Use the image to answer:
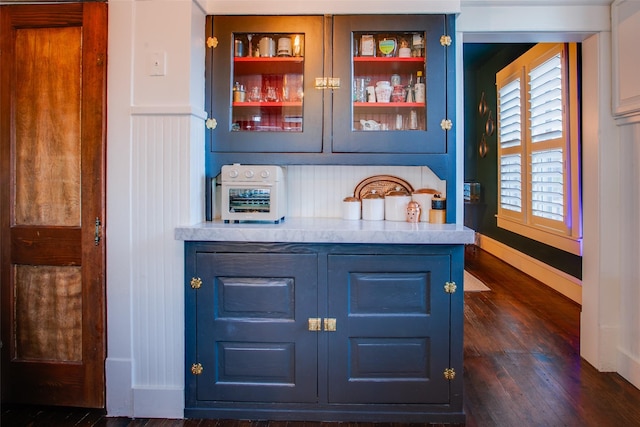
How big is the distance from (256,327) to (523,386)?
1.57m

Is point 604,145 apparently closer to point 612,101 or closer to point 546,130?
point 612,101

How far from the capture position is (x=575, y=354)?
9.71 ft

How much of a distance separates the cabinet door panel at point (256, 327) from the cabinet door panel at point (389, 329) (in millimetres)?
133

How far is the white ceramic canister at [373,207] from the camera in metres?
2.44

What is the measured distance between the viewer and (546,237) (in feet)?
15.2

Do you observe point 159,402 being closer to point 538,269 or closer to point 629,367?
point 629,367

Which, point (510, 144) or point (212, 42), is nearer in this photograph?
point (212, 42)

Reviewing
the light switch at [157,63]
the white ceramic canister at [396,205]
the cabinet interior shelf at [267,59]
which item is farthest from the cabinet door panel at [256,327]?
the cabinet interior shelf at [267,59]

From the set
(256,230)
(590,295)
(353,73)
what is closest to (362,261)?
(256,230)

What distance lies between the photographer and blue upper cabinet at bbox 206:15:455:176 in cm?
231

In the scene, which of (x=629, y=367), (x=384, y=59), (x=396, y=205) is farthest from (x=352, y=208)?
(x=629, y=367)

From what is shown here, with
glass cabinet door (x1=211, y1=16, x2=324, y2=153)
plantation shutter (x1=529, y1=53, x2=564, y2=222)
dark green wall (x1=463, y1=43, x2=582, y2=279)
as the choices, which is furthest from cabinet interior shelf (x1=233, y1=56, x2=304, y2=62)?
dark green wall (x1=463, y1=43, x2=582, y2=279)

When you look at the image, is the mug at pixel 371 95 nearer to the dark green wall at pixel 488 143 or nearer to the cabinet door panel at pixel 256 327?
the cabinet door panel at pixel 256 327

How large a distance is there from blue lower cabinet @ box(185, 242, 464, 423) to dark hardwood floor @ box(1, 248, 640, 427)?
126 mm
